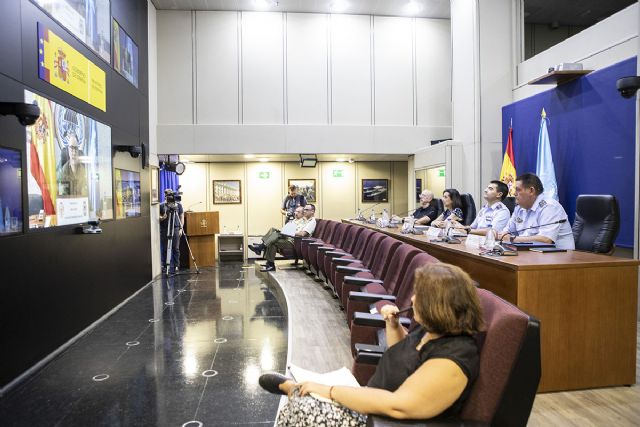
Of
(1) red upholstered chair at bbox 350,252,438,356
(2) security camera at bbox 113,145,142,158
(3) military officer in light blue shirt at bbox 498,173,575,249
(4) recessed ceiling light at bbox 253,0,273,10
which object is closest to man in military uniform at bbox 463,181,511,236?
(3) military officer in light blue shirt at bbox 498,173,575,249

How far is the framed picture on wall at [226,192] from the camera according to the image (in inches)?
391

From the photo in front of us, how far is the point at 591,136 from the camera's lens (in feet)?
16.2

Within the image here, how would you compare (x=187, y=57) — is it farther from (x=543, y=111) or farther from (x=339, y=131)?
(x=543, y=111)

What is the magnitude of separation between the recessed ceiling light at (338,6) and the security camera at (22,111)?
682 centimetres

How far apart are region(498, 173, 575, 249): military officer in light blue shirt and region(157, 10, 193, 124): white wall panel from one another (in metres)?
6.81

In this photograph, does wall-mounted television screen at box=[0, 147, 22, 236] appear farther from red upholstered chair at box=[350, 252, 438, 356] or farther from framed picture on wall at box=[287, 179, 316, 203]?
framed picture on wall at box=[287, 179, 316, 203]

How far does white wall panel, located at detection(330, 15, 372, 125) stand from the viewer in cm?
903

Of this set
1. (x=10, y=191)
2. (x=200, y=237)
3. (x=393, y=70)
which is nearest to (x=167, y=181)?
(x=200, y=237)

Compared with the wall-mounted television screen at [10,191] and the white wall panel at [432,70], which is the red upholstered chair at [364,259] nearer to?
the wall-mounted television screen at [10,191]

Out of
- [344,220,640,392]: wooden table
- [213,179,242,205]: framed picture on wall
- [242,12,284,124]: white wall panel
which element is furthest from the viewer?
[213,179,242,205]: framed picture on wall

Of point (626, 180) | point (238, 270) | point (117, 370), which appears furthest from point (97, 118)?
point (626, 180)

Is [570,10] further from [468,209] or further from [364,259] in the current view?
[364,259]

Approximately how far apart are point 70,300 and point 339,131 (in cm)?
613

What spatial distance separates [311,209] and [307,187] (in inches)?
122
